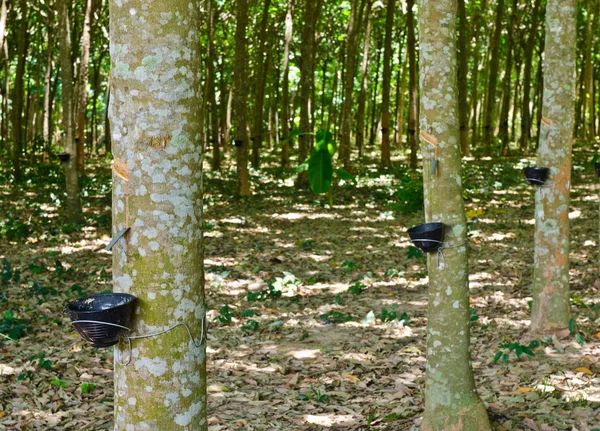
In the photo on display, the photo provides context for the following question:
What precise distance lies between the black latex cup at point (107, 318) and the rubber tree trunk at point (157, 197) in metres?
0.04

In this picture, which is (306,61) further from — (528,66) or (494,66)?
(528,66)

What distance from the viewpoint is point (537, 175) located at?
5457 mm

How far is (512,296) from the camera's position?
7039 mm

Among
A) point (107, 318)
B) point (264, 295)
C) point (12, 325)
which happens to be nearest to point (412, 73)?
point (264, 295)

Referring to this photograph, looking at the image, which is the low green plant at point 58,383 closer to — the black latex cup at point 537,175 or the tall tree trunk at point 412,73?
the black latex cup at point 537,175

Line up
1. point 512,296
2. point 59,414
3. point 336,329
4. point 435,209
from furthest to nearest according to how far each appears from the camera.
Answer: point 512,296 → point 336,329 → point 59,414 → point 435,209

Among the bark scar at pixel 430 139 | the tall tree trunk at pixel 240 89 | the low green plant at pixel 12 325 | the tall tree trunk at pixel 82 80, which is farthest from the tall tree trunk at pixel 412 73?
the bark scar at pixel 430 139

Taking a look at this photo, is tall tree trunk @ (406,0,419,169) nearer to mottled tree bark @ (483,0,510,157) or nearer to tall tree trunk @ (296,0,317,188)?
mottled tree bark @ (483,0,510,157)

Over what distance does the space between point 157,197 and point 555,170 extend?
161 inches

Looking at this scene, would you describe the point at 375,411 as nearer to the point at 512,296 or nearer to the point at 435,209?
the point at 435,209

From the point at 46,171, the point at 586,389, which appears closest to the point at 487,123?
the point at 46,171

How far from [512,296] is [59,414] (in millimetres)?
4809

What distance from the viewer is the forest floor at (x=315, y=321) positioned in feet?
14.9

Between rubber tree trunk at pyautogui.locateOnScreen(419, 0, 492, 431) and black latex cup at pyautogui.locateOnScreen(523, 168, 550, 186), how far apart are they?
1.79 metres
